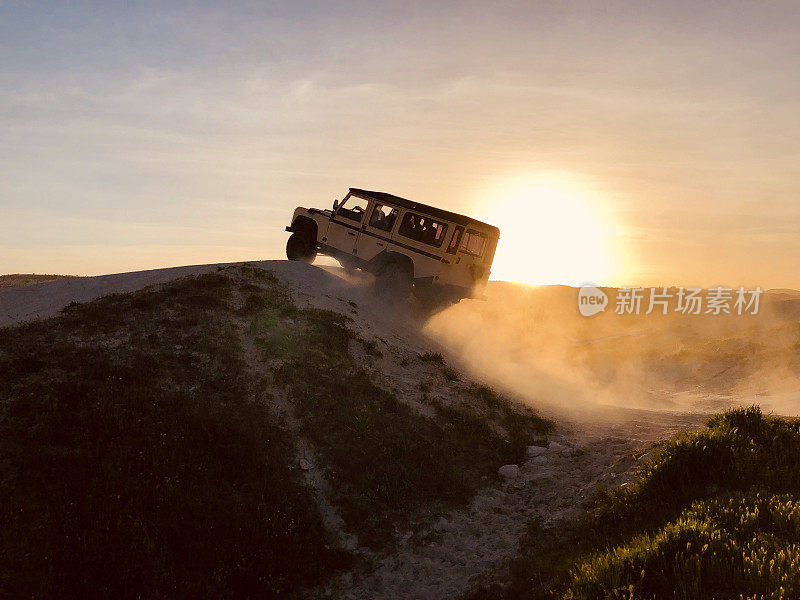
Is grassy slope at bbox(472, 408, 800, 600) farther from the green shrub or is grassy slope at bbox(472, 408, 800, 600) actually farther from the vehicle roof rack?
the vehicle roof rack

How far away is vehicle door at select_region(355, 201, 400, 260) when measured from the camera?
20953 mm

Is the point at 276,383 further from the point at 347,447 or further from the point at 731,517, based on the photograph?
the point at 731,517

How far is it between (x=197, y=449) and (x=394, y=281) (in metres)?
11.9

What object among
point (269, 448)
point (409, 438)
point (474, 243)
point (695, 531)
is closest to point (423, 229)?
point (474, 243)

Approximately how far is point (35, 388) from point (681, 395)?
2607 centimetres

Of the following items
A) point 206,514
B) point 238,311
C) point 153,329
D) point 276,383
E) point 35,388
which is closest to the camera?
point 206,514

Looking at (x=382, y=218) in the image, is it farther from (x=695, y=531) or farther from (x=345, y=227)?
(x=695, y=531)

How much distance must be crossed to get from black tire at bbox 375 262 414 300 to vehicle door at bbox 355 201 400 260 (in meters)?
0.79

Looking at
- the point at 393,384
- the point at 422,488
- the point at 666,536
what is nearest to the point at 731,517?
the point at 666,536

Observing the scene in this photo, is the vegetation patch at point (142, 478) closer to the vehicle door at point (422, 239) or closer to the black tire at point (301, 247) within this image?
the vehicle door at point (422, 239)

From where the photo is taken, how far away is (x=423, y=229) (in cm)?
2061

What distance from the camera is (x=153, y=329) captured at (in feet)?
48.6

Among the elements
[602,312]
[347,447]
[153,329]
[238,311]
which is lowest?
[347,447]

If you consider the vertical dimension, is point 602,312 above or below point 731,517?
above
